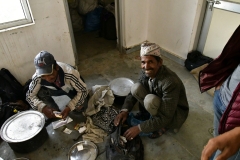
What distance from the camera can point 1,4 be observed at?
190cm

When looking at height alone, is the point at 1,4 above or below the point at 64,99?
above

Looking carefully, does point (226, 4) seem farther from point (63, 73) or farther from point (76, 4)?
point (76, 4)

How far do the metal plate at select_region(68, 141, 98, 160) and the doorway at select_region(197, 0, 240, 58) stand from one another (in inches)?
74.7

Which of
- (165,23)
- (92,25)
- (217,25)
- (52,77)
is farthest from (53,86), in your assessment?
Answer: (92,25)

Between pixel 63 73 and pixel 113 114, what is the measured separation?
618 mm

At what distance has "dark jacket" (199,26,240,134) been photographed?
0.77 meters

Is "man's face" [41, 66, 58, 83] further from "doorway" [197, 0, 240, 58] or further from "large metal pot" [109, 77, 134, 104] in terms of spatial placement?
"doorway" [197, 0, 240, 58]

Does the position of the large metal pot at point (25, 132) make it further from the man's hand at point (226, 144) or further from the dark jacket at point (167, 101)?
the man's hand at point (226, 144)

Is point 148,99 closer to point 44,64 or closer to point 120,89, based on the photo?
point 120,89

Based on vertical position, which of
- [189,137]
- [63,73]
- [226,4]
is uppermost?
[226,4]

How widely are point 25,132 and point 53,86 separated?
462mm

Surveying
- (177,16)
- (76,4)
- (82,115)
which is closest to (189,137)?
(82,115)

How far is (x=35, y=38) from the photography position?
6.98 ft

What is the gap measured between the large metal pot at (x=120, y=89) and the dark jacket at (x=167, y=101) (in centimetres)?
52
